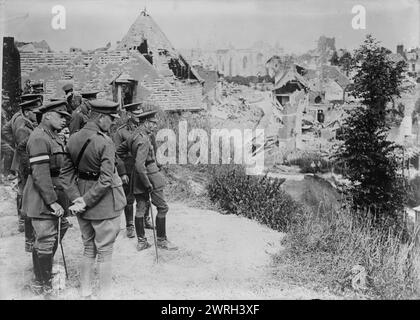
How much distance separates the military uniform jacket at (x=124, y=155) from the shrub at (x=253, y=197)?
45.0 inches

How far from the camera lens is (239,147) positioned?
608cm

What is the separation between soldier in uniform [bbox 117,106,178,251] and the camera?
536 centimetres

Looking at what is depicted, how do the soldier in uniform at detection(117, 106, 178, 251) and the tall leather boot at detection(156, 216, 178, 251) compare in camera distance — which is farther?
the tall leather boot at detection(156, 216, 178, 251)

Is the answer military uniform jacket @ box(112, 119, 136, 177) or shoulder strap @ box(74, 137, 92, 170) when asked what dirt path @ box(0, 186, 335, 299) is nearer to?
military uniform jacket @ box(112, 119, 136, 177)

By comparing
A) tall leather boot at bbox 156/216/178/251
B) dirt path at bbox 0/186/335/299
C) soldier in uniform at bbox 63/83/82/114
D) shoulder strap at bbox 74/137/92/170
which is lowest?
dirt path at bbox 0/186/335/299

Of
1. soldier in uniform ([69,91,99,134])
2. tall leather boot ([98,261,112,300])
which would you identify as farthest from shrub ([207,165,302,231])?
tall leather boot ([98,261,112,300])

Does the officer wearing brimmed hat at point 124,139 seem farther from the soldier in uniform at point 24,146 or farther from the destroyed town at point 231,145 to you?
the soldier in uniform at point 24,146

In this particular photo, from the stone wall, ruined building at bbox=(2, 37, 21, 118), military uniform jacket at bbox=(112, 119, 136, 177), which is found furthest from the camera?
the stone wall

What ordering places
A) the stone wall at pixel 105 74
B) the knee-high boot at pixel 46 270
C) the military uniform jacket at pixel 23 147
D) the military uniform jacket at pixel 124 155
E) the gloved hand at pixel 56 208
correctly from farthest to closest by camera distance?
the stone wall at pixel 105 74
the military uniform jacket at pixel 124 155
the military uniform jacket at pixel 23 147
the knee-high boot at pixel 46 270
the gloved hand at pixel 56 208

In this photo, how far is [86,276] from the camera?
15.8ft

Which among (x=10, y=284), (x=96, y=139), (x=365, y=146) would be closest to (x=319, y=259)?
(x=365, y=146)

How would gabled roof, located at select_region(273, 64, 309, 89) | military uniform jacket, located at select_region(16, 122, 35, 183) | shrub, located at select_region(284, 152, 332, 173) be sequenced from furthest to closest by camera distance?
1. shrub, located at select_region(284, 152, 332, 173)
2. gabled roof, located at select_region(273, 64, 309, 89)
3. military uniform jacket, located at select_region(16, 122, 35, 183)

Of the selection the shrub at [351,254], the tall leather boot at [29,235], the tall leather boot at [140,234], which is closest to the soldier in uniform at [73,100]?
the tall leather boot at [29,235]

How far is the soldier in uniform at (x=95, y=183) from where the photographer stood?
445cm
